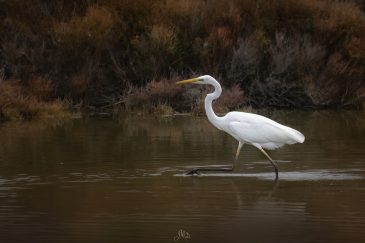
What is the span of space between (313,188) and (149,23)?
59.1ft

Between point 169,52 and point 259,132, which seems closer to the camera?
point 259,132

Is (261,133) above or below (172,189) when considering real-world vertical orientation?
above

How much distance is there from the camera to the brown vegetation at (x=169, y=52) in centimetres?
2797

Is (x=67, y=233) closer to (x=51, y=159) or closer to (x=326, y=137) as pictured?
(x=51, y=159)

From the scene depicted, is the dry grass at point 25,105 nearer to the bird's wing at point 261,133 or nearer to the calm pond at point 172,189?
the calm pond at point 172,189

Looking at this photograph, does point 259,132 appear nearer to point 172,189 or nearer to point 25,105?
point 172,189

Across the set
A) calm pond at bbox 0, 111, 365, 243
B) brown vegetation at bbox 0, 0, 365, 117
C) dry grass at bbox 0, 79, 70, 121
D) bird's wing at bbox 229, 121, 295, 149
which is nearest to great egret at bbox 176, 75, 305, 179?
bird's wing at bbox 229, 121, 295, 149

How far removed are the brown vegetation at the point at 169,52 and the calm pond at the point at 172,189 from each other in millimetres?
8362

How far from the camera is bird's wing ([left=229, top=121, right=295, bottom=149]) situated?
1324cm

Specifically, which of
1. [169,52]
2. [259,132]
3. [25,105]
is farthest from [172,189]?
[169,52]

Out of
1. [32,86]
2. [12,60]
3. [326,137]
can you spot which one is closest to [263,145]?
[326,137]

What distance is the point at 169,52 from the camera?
92.5 feet

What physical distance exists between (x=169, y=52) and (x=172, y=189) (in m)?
16.8

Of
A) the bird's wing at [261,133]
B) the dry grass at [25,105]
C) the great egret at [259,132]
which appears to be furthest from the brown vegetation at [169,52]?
the bird's wing at [261,133]
